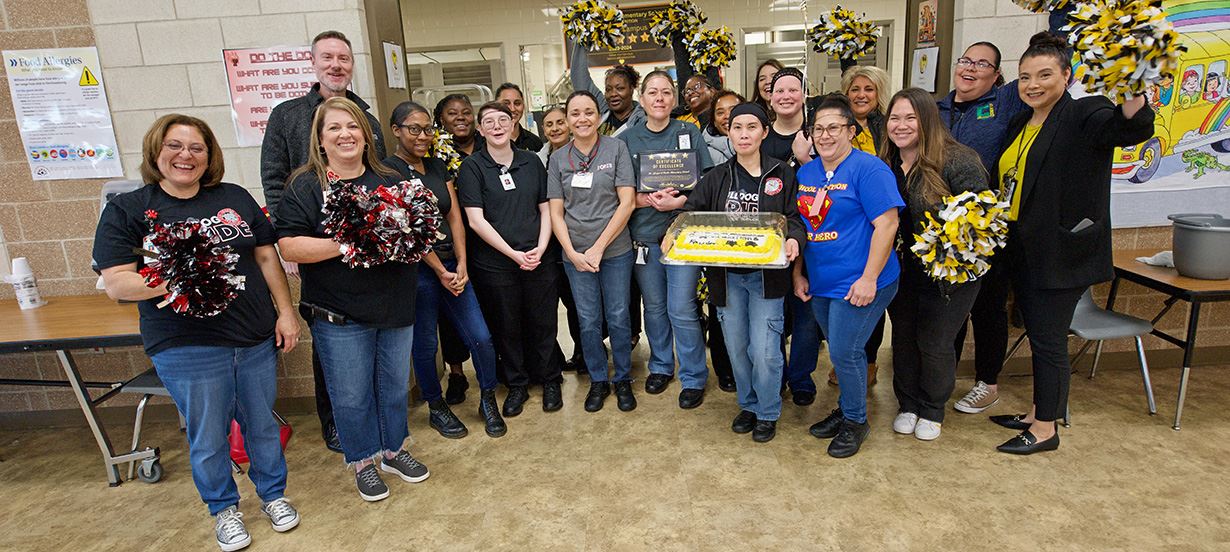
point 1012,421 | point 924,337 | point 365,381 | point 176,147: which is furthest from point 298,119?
point 1012,421

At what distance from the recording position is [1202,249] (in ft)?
9.11

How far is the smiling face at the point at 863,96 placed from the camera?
3.08 m

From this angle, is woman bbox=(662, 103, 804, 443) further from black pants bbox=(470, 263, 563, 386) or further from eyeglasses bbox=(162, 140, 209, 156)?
eyeglasses bbox=(162, 140, 209, 156)

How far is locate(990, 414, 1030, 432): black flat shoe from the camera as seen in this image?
9.40 feet

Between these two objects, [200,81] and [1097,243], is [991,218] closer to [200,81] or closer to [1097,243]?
[1097,243]

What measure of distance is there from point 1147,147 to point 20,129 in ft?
18.3

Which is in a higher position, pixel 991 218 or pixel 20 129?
pixel 20 129

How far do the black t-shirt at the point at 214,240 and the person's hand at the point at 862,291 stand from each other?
2.12 meters

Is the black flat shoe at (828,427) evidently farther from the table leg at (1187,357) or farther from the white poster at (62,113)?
the white poster at (62,113)

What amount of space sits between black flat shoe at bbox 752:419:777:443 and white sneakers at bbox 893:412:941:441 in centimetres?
56

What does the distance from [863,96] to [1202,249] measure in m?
1.56

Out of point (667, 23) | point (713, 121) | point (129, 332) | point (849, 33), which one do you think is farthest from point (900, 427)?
point (129, 332)

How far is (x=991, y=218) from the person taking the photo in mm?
2396

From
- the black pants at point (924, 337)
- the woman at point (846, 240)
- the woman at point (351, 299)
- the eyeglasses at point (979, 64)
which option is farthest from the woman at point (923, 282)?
the woman at point (351, 299)
